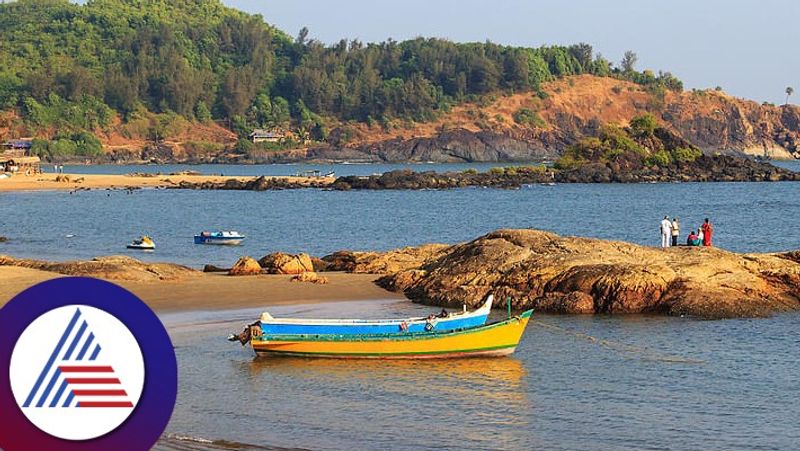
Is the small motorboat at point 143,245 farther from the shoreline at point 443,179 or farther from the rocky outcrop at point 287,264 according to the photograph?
the shoreline at point 443,179

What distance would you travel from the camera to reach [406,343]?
23281mm

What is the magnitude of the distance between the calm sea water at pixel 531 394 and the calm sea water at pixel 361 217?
2350 centimetres

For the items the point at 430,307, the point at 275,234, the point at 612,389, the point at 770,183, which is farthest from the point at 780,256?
the point at 770,183

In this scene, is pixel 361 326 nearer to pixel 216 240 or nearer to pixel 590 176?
pixel 216 240

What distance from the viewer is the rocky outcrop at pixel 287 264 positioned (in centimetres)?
3678

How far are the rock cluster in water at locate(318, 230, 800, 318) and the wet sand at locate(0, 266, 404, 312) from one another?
5.27ft

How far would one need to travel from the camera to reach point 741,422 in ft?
61.4

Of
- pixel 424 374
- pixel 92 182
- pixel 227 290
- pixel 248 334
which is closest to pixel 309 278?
pixel 227 290

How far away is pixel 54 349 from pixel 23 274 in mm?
28326

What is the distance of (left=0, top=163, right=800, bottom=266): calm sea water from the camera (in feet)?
191

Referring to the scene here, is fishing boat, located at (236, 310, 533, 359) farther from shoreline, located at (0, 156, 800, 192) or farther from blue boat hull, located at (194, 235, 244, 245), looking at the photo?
shoreline, located at (0, 156, 800, 192)

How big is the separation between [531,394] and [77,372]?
50.6ft

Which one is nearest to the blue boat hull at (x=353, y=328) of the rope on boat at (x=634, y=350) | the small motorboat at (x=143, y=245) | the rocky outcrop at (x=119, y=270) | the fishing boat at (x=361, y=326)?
the fishing boat at (x=361, y=326)

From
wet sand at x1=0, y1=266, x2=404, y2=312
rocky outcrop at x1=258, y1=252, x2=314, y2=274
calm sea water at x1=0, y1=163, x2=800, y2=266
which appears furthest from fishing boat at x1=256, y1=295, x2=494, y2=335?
calm sea water at x1=0, y1=163, x2=800, y2=266
